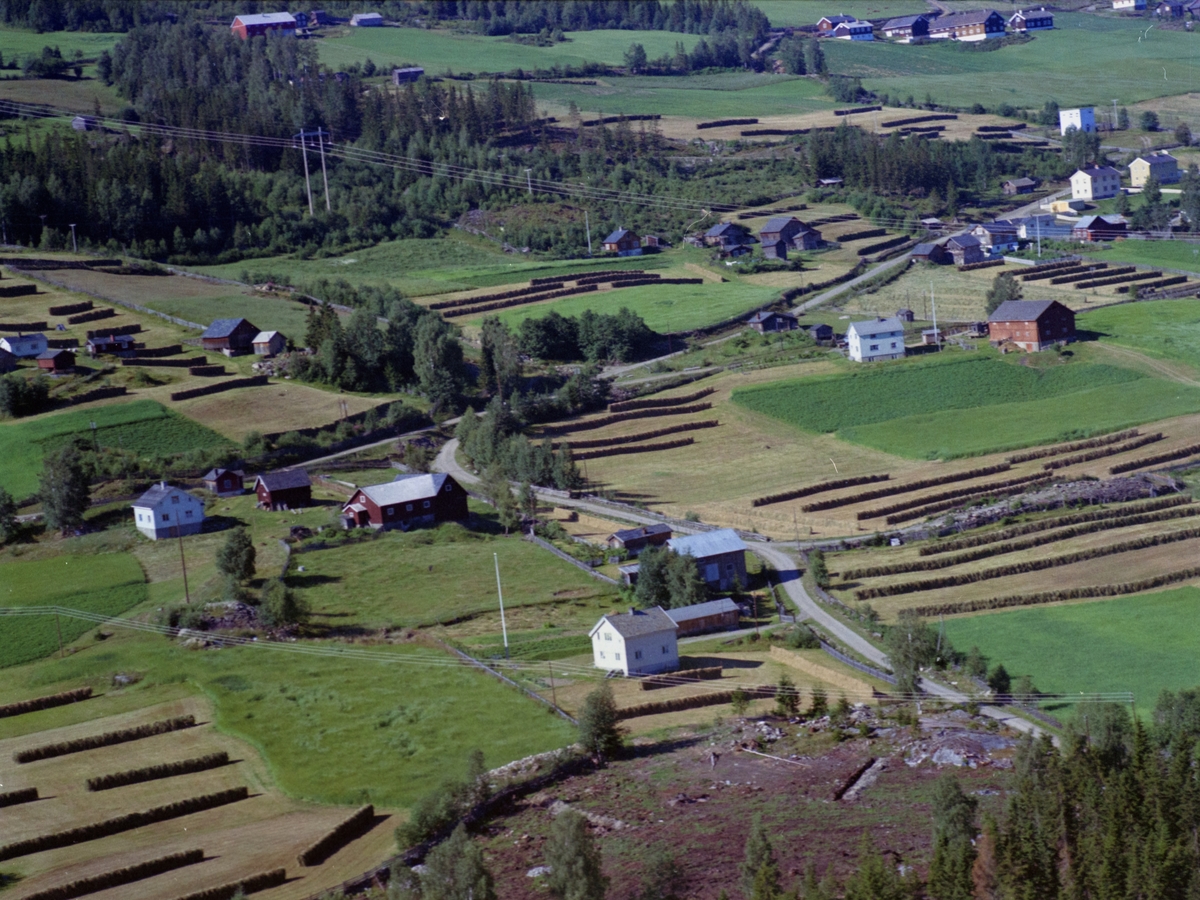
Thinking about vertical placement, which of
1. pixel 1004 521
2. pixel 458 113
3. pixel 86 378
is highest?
pixel 458 113

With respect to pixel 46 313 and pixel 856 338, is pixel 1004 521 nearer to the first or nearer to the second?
pixel 856 338

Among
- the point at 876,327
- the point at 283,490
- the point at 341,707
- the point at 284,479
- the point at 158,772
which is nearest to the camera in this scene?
the point at 158,772

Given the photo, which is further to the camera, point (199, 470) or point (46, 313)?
point (46, 313)

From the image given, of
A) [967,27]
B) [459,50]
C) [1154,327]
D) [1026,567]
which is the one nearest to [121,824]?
[1026,567]

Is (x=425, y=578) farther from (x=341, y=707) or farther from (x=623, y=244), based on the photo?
(x=623, y=244)

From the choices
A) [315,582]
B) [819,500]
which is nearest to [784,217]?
[819,500]

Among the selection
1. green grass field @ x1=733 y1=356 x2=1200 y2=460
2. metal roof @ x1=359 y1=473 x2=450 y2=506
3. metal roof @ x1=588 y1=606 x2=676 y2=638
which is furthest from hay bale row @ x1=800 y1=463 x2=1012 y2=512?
metal roof @ x1=588 y1=606 x2=676 y2=638
